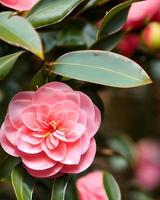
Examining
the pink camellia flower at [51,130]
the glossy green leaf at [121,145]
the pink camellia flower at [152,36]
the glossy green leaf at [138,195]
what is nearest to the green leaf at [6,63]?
the pink camellia flower at [51,130]

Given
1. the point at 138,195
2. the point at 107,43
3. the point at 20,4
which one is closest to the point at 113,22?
the point at 107,43

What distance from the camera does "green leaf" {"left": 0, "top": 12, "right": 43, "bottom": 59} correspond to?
Result: 622 mm

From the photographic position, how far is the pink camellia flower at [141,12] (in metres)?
0.90

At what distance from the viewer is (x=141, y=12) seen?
0.90 m

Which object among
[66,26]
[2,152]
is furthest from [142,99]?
[2,152]

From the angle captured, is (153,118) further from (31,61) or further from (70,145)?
(70,145)

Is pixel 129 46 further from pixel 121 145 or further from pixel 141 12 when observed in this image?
pixel 121 145

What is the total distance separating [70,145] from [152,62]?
340mm

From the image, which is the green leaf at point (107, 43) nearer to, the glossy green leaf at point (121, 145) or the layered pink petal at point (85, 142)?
the layered pink petal at point (85, 142)

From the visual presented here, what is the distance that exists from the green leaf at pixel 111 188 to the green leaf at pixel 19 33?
0.80 feet

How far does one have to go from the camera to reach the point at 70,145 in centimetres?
70

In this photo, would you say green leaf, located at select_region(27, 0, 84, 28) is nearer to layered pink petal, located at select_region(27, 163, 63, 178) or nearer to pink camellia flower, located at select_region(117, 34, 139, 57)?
layered pink petal, located at select_region(27, 163, 63, 178)

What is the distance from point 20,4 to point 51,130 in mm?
165

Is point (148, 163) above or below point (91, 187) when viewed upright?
below
